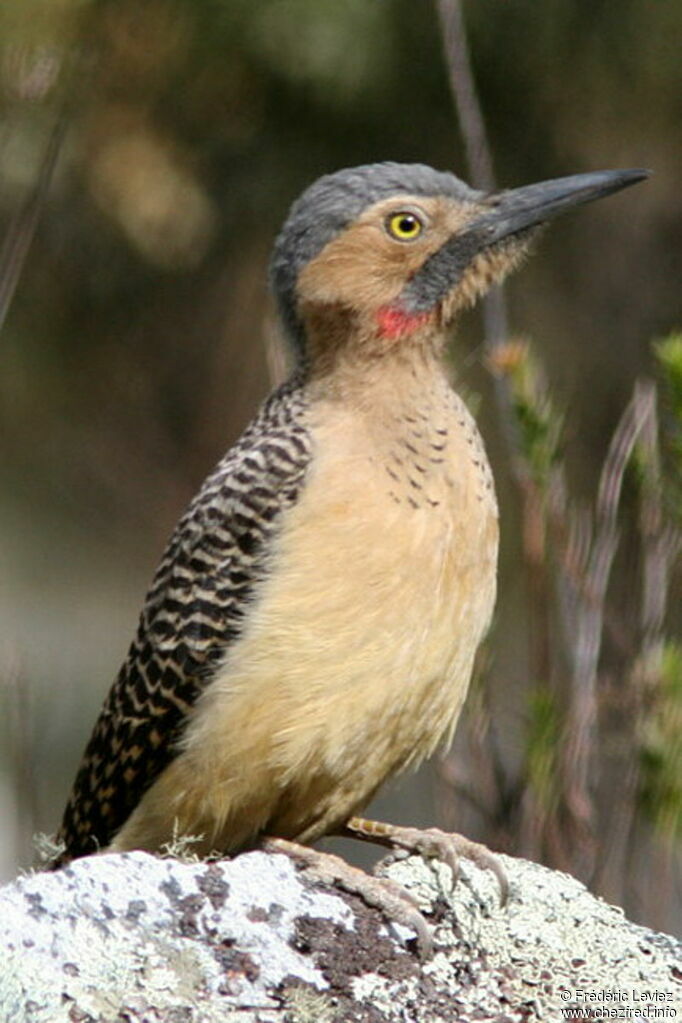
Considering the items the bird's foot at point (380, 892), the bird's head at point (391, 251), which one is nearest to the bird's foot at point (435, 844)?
the bird's foot at point (380, 892)

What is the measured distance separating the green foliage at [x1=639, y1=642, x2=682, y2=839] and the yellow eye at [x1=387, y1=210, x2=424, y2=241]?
51.1 inches

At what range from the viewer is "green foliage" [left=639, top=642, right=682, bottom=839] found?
5586mm

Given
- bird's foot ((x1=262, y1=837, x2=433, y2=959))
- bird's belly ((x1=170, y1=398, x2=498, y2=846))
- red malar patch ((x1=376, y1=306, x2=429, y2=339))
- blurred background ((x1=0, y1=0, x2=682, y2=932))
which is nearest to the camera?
bird's foot ((x1=262, y1=837, x2=433, y2=959))

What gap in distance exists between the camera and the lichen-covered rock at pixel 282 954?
374 cm

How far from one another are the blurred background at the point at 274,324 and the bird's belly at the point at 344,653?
0.94m

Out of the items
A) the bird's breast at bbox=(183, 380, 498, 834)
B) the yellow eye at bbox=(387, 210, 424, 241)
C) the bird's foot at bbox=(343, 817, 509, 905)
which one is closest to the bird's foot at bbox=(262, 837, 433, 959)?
the bird's foot at bbox=(343, 817, 509, 905)

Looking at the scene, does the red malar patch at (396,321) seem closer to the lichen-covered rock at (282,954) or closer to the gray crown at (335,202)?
the gray crown at (335,202)

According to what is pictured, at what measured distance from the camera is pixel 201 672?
202 inches

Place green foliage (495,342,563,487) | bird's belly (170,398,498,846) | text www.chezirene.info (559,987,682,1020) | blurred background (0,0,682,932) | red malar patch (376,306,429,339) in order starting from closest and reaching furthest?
text www.chezirene.info (559,987,682,1020)
bird's belly (170,398,498,846)
red malar patch (376,306,429,339)
green foliage (495,342,563,487)
blurred background (0,0,682,932)

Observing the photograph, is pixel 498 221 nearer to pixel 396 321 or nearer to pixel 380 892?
pixel 396 321

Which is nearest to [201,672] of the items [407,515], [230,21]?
[407,515]

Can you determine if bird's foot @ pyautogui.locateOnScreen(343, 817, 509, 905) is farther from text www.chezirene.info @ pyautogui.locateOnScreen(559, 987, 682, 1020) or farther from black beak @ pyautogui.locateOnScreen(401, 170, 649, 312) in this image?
black beak @ pyautogui.locateOnScreen(401, 170, 649, 312)

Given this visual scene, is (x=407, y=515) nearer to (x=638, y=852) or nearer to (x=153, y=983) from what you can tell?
(x=153, y=983)

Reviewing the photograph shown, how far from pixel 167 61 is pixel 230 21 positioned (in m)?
0.32
